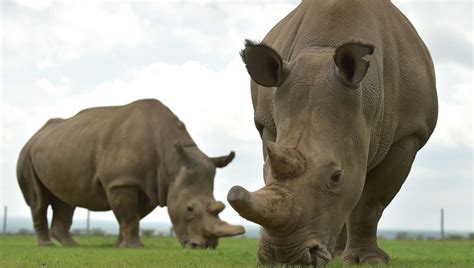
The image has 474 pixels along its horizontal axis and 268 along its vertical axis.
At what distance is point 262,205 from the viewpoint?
5598mm

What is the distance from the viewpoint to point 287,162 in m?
5.91

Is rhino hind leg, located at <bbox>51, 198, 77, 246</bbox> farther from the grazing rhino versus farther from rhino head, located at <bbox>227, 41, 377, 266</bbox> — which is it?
rhino head, located at <bbox>227, 41, 377, 266</bbox>

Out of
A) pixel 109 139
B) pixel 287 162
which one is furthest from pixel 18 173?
pixel 287 162

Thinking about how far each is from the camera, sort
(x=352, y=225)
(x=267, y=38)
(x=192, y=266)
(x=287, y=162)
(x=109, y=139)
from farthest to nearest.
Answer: (x=109, y=139), (x=267, y=38), (x=352, y=225), (x=192, y=266), (x=287, y=162)

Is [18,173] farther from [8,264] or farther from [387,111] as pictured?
[387,111]

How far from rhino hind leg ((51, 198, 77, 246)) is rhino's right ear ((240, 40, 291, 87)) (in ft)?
37.2

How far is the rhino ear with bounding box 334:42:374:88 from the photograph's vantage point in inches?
255

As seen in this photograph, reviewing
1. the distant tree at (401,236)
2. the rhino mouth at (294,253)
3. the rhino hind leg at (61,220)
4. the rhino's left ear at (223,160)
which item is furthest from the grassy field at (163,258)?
the distant tree at (401,236)

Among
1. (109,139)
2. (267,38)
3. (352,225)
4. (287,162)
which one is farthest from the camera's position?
(109,139)

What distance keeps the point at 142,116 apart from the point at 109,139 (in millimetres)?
726

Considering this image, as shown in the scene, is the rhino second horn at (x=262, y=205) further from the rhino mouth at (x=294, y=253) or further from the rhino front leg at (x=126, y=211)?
the rhino front leg at (x=126, y=211)

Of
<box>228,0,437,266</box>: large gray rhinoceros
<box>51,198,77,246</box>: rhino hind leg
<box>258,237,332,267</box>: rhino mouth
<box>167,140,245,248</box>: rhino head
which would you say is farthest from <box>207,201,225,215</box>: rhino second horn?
<box>258,237,332,267</box>: rhino mouth

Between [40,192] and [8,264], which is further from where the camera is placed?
[40,192]

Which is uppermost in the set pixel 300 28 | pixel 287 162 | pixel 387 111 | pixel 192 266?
pixel 300 28
